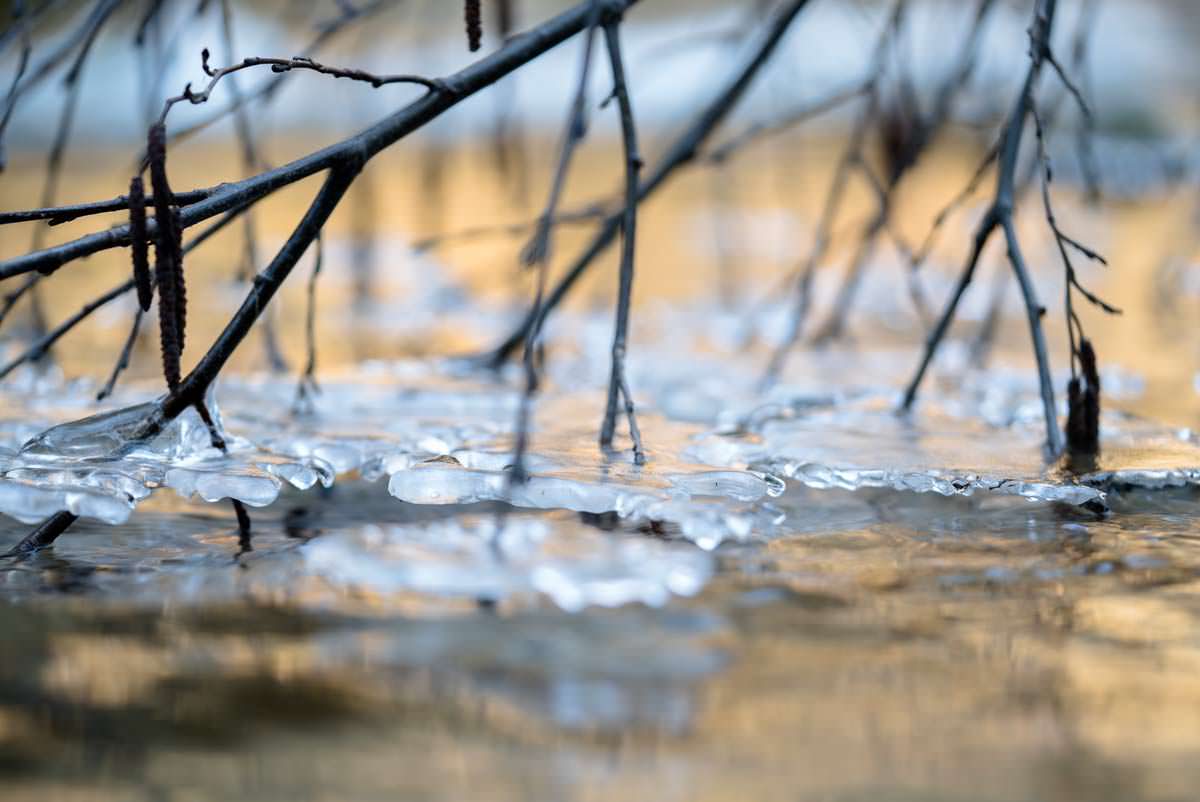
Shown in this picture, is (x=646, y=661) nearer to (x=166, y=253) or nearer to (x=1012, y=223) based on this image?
(x=166, y=253)

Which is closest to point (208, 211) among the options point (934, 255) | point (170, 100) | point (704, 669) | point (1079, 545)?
point (170, 100)

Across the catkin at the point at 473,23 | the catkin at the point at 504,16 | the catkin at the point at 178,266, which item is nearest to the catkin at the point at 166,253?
the catkin at the point at 178,266

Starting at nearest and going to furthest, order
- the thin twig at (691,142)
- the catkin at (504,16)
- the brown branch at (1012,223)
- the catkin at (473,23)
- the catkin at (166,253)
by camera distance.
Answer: the catkin at (166,253) → the catkin at (473,23) → the brown branch at (1012,223) → the catkin at (504,16) → the thin twig at (691,142)

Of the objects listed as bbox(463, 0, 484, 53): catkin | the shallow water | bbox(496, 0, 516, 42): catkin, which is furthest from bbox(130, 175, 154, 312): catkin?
bbox(496, 0, 516, 42): catkin

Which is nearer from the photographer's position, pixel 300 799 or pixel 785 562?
pixel 300 799

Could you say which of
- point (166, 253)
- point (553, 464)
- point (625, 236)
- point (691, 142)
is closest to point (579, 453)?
point (553, 464)

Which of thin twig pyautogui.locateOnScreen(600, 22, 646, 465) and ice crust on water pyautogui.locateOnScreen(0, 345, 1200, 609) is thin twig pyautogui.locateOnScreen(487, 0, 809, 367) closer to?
ice crust on water pyautogui.locateOnScreen(0, 345, 1200, 609)

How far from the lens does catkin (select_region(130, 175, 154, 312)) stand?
753 millimetres

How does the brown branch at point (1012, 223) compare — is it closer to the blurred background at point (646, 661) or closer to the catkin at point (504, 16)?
the blurred background at point (646, 661)

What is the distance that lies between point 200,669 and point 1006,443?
0.77m

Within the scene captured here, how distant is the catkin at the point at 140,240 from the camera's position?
0.75 m

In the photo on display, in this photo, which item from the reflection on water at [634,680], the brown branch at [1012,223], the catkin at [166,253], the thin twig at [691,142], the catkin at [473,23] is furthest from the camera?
the thin twig at [691,142]

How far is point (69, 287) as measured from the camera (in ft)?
9.07

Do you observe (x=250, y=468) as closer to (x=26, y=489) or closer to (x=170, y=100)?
(x=26, y=489)
